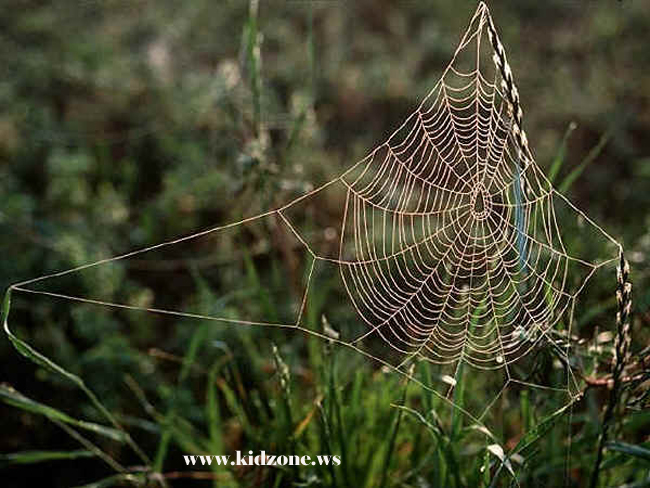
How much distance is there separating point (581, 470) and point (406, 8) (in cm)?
370

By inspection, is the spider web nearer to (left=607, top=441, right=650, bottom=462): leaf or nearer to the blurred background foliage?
the blurred background foliage

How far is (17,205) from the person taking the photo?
2.89 m

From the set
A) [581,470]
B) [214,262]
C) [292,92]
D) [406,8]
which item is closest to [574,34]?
[406,8]

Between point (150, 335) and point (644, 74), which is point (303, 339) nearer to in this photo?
point (150, 335)

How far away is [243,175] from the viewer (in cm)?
225

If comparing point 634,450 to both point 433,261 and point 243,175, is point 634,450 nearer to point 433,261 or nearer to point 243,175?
point 243,175

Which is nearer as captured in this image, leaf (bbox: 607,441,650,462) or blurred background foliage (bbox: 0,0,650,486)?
leaf (bbox: 607,441,650,462)

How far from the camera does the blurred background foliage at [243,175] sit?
192 cm

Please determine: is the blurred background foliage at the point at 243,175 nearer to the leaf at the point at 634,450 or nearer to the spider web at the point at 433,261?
the spider web at the point at 433,261

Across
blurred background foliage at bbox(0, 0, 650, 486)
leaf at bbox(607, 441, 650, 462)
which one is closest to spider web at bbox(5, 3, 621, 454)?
blurred background foliage at bbox(0, 0, 650, 486)

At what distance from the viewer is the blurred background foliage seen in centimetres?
192

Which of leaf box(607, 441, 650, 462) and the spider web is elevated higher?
the spider web

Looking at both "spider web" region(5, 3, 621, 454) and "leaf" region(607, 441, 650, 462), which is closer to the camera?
"leaf" region(607, 441, 650, 462)

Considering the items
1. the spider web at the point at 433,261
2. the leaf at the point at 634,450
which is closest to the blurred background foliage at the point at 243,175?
the spider web at the point at 433,261
